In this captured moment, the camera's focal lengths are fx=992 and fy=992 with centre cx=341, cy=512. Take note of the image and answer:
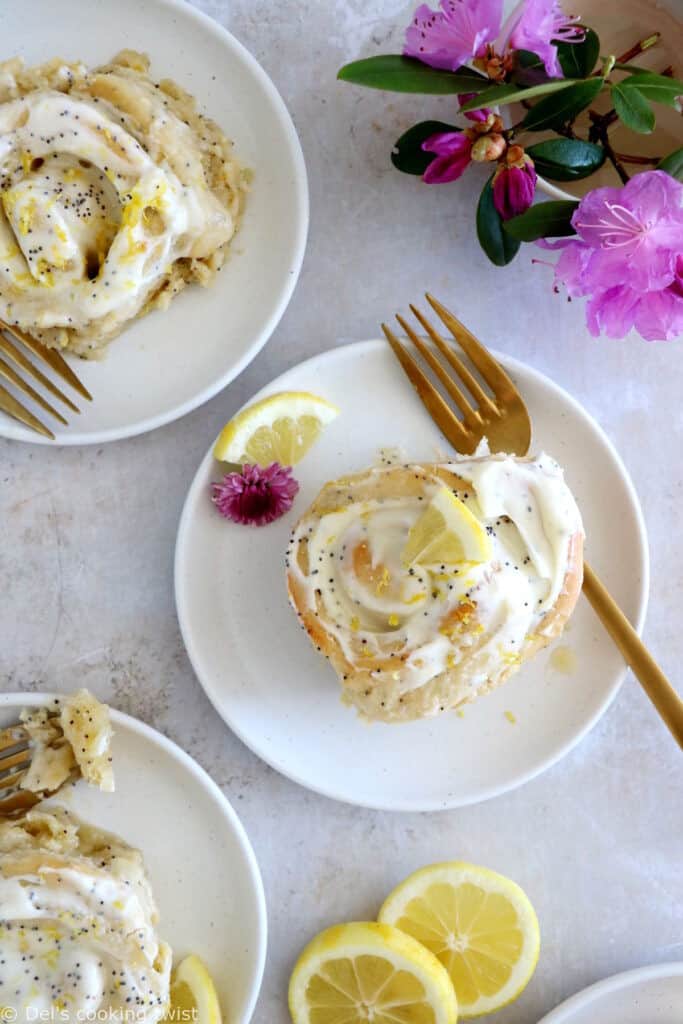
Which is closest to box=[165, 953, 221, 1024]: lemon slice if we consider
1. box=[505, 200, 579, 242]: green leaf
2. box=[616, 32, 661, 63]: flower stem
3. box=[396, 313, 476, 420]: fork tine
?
box=[396, 313, 476, 420]: fork tine

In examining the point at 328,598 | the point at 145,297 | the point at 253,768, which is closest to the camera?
the point at 328,598

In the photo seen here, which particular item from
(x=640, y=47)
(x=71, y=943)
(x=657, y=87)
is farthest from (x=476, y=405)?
(x=71, y=943)

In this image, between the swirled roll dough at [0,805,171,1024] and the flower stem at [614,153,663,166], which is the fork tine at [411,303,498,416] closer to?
the flower stem at [614,153,663,166]

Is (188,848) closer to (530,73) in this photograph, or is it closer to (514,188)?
(514,188)

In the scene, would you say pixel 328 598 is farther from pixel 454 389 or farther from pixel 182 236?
pixel 182 236

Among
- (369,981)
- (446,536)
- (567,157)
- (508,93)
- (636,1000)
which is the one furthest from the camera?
(636,1000)

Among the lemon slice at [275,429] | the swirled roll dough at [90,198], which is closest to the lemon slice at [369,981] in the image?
the lemon slice at [275,429]

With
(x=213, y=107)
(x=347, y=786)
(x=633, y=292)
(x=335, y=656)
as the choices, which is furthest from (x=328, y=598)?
(x=213, y=107)
